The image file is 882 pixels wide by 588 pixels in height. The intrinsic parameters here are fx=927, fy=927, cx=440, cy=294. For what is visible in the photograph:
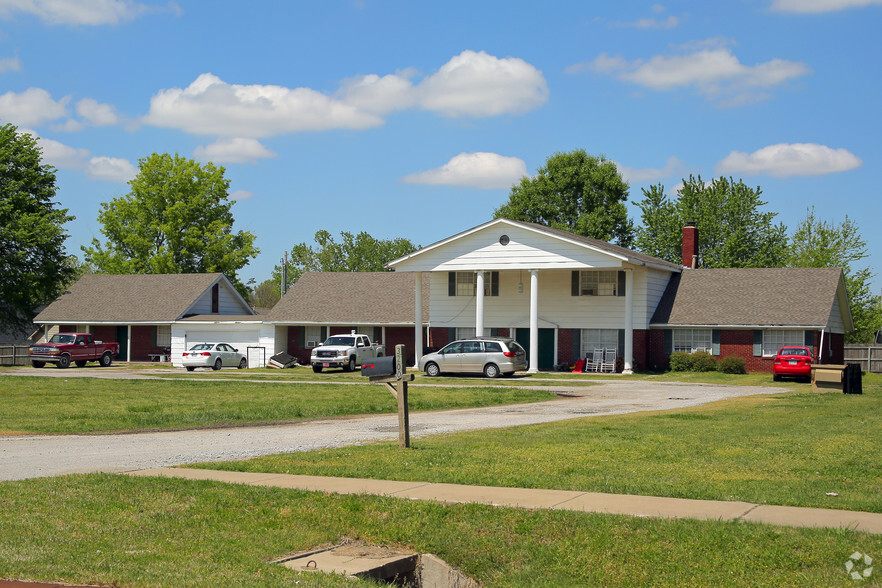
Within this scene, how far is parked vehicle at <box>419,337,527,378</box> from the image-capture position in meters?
40.0

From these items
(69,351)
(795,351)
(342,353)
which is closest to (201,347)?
(69,351)

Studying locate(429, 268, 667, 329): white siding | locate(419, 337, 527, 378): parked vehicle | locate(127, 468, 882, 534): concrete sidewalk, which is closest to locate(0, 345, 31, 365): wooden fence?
locate(429, 268, 667, 329): white siding

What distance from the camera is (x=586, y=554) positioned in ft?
26.9

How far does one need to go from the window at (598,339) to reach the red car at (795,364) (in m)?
9.89

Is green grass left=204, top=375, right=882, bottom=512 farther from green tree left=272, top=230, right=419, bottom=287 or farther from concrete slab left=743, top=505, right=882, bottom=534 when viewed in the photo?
green tree left=272, top=230, right=419, bottom=287

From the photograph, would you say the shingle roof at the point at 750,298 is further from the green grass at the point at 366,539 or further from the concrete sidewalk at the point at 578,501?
the green grass at the point at 366,539

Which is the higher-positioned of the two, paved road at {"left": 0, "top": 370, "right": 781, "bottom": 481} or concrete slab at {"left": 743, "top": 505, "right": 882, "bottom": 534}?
concrete slab at {"left": 743, "top": 505, "right": 882, "bottom": 534}

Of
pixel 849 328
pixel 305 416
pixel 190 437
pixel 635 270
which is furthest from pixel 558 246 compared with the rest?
pixel 190 437

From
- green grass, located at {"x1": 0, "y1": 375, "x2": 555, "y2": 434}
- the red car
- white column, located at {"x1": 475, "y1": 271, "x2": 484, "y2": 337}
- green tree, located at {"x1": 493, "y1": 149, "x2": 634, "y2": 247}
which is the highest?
green tree, located at {"x1": 493, "y1": 149, "x2": 634, "y2": 247}

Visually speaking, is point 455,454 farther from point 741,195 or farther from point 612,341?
point 741,195

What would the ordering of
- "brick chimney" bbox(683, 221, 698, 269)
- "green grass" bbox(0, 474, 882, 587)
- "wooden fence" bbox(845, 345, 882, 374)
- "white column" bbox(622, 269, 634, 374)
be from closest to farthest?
"green grass" bbox(0, 474, 882, 587), "white column" bbox(622, 269, 634, 374), "wooden fence" bbox(845, 345, 882, 374), "brick chimney" bbox(683, 221, 698, 269)

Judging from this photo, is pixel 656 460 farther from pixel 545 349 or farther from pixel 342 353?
pixel 545 349

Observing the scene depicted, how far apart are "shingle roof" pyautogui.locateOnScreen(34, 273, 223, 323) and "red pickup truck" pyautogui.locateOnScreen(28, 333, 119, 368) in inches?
190

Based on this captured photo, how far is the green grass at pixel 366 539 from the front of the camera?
293 inches
